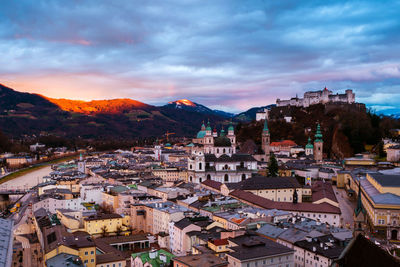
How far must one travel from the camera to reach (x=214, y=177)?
2410 inches

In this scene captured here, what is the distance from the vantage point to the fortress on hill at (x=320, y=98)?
331ft

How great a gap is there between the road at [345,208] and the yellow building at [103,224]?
2052cm

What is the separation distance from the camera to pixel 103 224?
1433 inches

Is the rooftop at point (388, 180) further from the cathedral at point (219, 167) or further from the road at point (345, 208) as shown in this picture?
the cathedral at point (219, 167)

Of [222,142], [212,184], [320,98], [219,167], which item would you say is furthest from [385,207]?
[320,98]

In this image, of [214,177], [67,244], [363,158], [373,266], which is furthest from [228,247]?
[363,158]

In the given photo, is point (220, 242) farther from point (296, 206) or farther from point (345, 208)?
point (345, 208)

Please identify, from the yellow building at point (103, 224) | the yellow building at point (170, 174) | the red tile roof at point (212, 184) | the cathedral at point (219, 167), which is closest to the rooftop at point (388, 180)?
the red tile roof at point (212, 184)

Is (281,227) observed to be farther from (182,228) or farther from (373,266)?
(373,266)

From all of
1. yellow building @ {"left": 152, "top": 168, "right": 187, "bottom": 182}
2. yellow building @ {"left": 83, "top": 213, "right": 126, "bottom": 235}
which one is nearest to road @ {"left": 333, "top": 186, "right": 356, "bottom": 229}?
yellow building @ {"left": 83, "top": 213, "right": 126, "bottom": 235}

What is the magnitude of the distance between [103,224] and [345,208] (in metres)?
26.0

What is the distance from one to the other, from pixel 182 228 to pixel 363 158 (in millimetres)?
47360

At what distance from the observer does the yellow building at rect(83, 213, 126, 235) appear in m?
35.9

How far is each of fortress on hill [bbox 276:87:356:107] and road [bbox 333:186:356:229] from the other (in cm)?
4687
